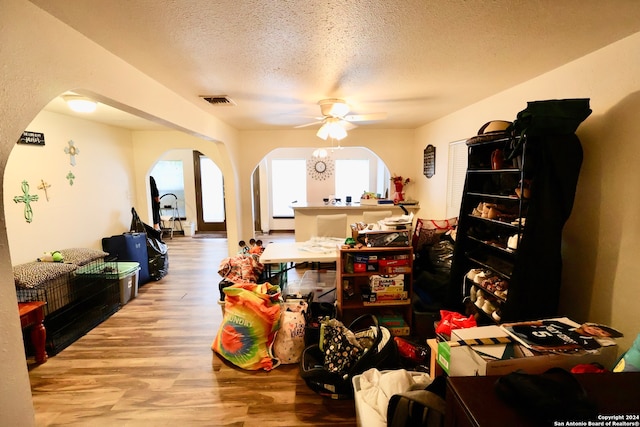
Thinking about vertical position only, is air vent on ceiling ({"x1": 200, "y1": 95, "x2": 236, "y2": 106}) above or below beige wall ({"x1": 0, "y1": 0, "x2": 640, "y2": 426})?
above

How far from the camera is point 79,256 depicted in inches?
127

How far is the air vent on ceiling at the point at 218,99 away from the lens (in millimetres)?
2624

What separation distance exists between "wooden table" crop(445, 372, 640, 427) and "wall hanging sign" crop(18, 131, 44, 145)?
4313mm

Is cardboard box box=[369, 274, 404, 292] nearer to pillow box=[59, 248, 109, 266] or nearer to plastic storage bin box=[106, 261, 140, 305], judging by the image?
plastic storage bin box=[106, 261, 140, 305]

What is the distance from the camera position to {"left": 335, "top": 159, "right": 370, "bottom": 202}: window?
7844 millimetres

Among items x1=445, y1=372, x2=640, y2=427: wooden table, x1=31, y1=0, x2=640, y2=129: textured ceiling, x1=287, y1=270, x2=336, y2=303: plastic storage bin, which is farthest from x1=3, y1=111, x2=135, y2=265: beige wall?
x1=445, y1=372, x2=640, y2=427: wooden table

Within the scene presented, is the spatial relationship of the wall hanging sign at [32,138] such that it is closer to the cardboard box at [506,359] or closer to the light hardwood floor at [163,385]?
the light hardwood floor at [163,385]

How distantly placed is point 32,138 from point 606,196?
16.6ft

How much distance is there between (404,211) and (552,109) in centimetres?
306

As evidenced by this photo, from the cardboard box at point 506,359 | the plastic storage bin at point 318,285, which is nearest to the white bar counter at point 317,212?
the plastic storage bin at point 318,285

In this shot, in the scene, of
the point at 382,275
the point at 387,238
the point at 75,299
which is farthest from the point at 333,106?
the point at 75,299

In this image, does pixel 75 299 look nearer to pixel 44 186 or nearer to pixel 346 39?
pixel 44 186

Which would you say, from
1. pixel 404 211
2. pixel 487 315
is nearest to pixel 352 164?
pixel 404 211

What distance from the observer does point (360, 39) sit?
4.98 ft
